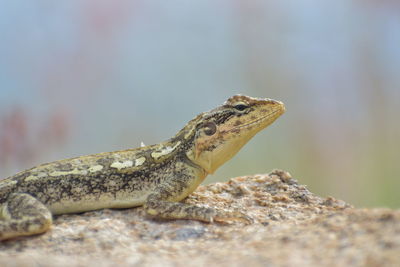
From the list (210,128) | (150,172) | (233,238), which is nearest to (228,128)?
(210,128)

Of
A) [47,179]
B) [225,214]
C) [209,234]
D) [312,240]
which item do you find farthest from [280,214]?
[47,179]

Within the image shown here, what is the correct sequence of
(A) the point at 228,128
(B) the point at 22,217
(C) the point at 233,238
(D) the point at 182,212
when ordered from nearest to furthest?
(C) the point at 233,238 < (B) the point at 22,217 < (D) the point at 182,212 < (A) the point at 228,128

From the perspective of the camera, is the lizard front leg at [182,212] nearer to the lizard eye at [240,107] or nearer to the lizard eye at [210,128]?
the lizard eye at [210,128]

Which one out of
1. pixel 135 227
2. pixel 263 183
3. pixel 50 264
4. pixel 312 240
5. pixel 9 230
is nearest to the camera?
pixel 50 264

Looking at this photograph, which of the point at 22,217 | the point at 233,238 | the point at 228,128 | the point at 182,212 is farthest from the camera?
the point at 228,128

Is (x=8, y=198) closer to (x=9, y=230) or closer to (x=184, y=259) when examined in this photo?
(x=9, y=230)

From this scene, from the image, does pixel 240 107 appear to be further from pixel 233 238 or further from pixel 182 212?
pixel 233 238

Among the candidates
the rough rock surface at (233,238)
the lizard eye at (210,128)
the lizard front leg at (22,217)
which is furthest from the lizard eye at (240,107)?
the lizard front leg at (22,217)

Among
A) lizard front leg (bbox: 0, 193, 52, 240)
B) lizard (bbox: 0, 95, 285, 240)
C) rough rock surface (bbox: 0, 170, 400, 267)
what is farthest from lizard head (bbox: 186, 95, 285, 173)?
lizard front leg (bbox: 0, 193, 52, 240)
